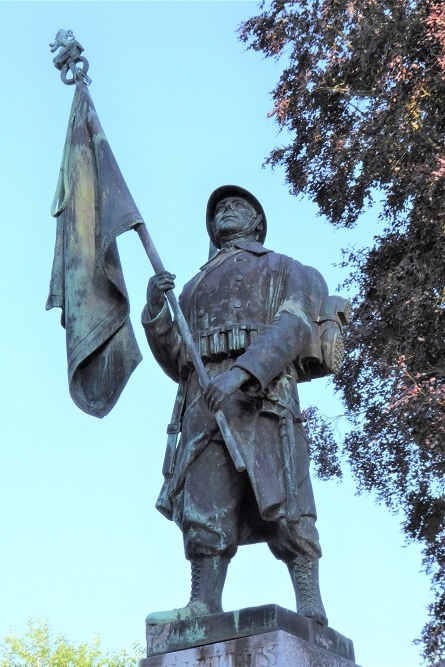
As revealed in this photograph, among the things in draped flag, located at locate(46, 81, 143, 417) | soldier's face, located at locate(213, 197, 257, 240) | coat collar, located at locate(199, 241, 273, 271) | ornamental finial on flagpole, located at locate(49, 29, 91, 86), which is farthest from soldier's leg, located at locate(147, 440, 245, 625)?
ornamental finial on flagpole, located at locate(49, 29, 91, 86)

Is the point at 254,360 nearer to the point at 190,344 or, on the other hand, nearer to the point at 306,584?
the point at 190,344

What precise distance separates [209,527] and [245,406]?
26.3 inches

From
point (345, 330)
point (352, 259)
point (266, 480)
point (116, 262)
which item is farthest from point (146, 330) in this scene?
point (352, 259)

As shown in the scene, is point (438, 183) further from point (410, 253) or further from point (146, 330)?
point (146, 330)

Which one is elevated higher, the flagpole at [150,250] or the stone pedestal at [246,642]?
the flagpole at [150,250]

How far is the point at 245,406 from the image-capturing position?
24.6 feet

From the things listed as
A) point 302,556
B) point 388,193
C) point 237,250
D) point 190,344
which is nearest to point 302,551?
point 302,556

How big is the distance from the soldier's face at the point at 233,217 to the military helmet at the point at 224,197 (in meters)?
0.02

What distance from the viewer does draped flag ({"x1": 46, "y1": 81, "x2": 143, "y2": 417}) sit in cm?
807

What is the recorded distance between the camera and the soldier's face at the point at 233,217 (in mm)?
8336

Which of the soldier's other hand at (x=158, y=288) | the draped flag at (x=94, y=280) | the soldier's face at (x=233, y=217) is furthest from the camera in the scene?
the soldier's face at (x=233, y=217)

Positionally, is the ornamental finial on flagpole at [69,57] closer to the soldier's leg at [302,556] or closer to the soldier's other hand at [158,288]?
the soldier's other hand at [158,288]

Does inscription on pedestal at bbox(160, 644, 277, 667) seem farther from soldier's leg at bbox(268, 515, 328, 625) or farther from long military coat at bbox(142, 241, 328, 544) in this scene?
long military coat at bbox(142, 241, 328, 544)

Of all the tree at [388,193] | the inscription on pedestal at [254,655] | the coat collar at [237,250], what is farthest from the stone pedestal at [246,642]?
the tree at [388,193]
